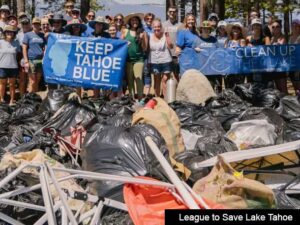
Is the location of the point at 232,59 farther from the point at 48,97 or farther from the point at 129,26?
the point at 48,97

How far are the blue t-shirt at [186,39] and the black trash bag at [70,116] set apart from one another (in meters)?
3.02

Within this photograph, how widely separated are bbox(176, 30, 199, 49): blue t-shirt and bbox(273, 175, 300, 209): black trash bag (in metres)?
5.88

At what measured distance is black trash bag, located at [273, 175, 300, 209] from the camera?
352 centimetres

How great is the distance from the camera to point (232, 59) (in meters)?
9.77

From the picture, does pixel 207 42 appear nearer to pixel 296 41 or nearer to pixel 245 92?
pixel 296 41

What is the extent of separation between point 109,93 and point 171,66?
3.62ft

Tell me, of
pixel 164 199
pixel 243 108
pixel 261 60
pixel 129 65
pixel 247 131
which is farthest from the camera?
pixel 261 60

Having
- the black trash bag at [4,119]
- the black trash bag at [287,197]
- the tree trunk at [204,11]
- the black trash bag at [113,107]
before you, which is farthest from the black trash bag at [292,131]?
the tree trunk at [204,11]

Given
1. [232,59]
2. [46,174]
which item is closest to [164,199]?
[46,174]

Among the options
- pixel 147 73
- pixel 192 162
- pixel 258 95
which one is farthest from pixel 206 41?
pixel 192 162

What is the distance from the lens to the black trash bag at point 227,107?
6480mm

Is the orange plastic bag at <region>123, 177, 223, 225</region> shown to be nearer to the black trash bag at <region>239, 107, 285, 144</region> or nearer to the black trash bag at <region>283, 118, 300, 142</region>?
the black trash bag at <region>283, 118, 300, 142</region>

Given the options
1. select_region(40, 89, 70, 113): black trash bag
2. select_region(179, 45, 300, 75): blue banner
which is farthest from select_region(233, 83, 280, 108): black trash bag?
select_region(40, 89, 70, 113): black trash bag

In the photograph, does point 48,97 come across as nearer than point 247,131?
No
